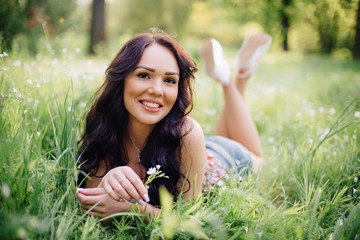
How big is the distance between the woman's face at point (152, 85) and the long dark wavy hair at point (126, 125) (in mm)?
50

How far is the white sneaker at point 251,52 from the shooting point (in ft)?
11.2

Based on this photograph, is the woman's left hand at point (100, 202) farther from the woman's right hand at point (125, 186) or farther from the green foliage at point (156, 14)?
the green foliage at point (156, 14)

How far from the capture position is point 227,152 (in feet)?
8.65

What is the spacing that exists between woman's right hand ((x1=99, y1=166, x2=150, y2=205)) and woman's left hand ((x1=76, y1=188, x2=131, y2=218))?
0.32 ft

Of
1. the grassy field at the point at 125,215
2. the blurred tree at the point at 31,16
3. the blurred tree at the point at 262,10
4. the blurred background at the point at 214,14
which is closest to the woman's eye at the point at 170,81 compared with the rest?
the grassy field at the point at 125,215

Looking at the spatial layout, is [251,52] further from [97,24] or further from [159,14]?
[159,14]

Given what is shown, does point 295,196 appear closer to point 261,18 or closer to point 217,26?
point 261,18

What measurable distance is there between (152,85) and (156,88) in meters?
0.04

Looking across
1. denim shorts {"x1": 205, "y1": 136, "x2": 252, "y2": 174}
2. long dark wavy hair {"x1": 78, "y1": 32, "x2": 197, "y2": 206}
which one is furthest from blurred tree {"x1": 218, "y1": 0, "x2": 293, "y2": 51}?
long dark wavy hair {"x1": 78, "y1": 32, "x2": 197, "y2": 206}

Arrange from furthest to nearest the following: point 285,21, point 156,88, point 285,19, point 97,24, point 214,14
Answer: point 214,14 < point 285,21 < point 285,19 < point 97,24 < point 156,88

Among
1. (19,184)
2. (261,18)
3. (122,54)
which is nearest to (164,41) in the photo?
(122,54)

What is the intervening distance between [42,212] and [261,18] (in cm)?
1793

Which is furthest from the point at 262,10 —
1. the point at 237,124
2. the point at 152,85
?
the point at 152,85

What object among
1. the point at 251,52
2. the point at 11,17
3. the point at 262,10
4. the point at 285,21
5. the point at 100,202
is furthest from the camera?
the point at 285,21
